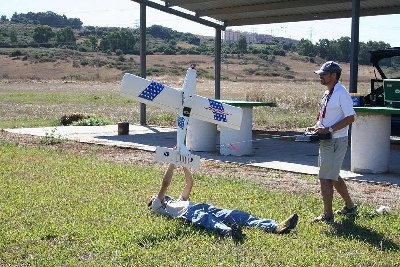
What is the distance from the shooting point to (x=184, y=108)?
737 cm

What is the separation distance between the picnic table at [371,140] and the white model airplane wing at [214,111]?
4.16 m

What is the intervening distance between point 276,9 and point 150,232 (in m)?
13.9

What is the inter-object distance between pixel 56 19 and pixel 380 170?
565 ft

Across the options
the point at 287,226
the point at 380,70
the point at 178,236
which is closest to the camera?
the point at 178,236

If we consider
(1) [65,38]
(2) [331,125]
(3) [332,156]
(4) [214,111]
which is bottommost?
(3) [332,156]

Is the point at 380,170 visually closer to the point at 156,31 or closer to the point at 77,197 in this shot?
the point at 77,197

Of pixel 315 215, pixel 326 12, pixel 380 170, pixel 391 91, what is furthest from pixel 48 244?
pixel 326 12

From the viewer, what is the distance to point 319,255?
620 cm

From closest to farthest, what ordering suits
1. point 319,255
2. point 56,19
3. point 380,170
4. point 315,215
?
point 319,255
point 315,215
point 380,170
point 56,19

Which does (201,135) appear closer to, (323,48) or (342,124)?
(342,124)

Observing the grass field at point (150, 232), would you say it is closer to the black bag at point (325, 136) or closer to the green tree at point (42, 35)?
the black bag at point (325, 136)

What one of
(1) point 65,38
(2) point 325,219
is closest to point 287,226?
(2) point 325,219

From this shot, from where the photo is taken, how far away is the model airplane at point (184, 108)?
718 centimetres

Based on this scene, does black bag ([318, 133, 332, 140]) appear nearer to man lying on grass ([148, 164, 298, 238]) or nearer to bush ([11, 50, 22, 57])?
man lying on grass ([148, 164, 298, 238])
